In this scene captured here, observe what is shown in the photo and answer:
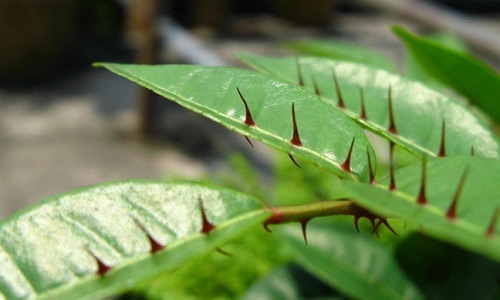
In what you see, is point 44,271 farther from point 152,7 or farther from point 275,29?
point 275,29

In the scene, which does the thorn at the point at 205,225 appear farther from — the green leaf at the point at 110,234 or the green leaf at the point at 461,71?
the green leaf at the point at 461,71

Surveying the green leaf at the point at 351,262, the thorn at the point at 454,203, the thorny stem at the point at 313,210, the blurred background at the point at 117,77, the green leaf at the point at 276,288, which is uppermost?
the thorn at the point at 454,203

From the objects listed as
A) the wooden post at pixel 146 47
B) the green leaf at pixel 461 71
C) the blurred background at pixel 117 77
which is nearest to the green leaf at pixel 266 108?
the green leaf at pixel 461 71

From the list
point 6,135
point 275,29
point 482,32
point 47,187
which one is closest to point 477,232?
point 482,32

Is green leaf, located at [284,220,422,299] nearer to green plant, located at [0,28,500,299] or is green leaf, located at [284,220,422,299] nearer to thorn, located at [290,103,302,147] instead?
green plant, located at [0,28,500,299]

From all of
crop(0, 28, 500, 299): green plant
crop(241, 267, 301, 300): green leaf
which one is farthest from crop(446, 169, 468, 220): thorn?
crop(241, 267, 301, 300): green leaf

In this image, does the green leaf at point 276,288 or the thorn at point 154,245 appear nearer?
the thorn at point 154,245
